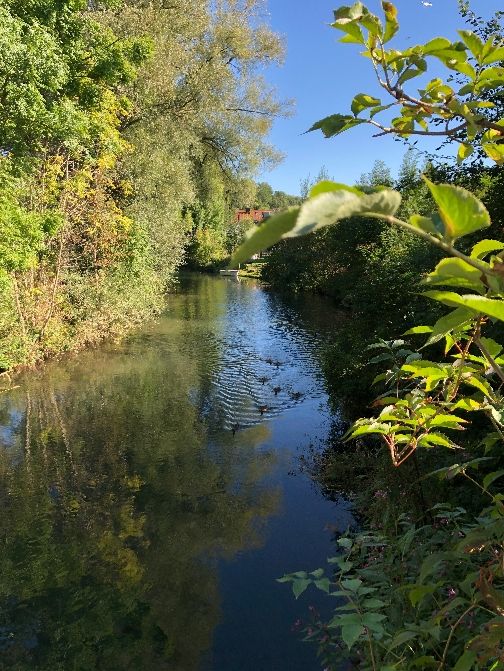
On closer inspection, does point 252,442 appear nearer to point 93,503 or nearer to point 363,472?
point 363,472

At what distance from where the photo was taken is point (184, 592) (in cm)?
447

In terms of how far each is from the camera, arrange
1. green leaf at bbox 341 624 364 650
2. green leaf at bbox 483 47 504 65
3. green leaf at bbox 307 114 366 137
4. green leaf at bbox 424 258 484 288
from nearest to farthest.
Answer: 1. green leaf at bbox 424 258 484 288
2. green leaf at bbox 483 47 504 65
3. green leaf at bbox 307 114 366 137
4. green leaf at bbox 341 624 364 650

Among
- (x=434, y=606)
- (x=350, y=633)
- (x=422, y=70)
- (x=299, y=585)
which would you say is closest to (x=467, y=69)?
(x=422, y=70)

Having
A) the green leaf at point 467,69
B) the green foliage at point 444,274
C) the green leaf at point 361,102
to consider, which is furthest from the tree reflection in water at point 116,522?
the green leaf at point 467,69

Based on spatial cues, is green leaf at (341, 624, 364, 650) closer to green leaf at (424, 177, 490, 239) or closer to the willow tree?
green leaf at (424, 177, 490, 239)

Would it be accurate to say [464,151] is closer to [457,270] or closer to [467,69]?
[467,69]

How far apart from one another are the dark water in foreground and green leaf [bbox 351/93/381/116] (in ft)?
13.0

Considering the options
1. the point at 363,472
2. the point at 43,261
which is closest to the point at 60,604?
the point at 363,472

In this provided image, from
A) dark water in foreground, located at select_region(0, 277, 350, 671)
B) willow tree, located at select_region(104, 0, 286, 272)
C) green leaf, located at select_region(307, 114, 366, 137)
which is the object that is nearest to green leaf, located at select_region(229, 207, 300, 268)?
green leaf, located at select_region(307, 114, 366, 137)

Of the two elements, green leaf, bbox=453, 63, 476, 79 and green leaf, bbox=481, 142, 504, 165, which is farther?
green leaf, bbox=481, 142, 504, 165

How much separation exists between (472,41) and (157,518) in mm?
5693

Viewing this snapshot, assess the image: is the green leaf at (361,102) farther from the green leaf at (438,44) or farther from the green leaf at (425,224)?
the green leaf at (425,224)

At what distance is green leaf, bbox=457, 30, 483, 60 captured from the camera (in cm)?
87

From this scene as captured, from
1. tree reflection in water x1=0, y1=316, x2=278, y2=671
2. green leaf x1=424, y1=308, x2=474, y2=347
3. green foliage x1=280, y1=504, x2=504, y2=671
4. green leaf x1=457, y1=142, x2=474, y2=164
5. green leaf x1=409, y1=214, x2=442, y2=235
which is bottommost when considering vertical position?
tree reflection in water x1=0, y1=316, x2=278, y2=671
